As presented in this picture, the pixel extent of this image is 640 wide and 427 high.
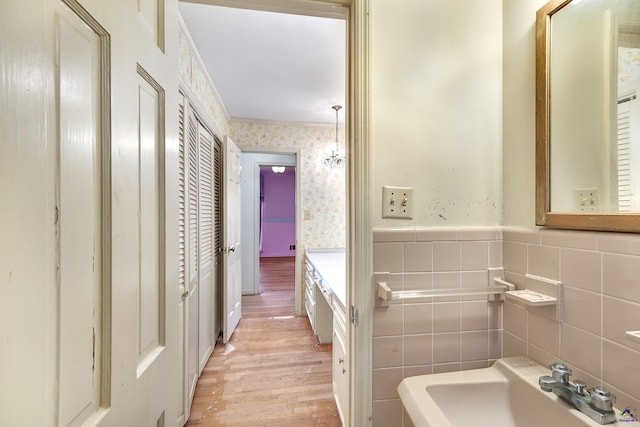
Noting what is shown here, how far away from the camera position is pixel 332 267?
98.4 inches

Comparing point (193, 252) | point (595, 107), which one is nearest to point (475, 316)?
point (595, 107)

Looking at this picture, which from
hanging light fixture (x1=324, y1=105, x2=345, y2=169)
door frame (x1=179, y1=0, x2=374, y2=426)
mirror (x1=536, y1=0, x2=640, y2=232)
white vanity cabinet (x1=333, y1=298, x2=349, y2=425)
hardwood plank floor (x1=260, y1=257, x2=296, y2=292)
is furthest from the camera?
hardwood plank floor (x1=260, y1=257, x2=296, y2=292)

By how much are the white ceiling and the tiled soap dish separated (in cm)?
156

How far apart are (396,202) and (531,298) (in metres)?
0.52

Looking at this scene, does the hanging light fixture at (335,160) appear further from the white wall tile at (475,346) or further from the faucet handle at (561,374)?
the faucet handle at (561,374)

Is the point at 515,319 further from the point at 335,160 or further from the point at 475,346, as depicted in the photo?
the point at 335,160

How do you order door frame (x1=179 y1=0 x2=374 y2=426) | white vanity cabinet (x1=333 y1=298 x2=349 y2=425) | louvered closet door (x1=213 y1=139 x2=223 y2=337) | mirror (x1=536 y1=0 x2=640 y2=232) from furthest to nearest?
louvered closet door (x1=213 y1=139 x2=223 y2=337) → white vanity cabinet (x1=333 y1=298 x2=349 y2=425) → door frame (x1=179 y1=0 x2=374 y2=426) → mirror (x1=536 y1=0 x2=640 y2=232)

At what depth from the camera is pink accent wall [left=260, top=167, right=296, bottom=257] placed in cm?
740

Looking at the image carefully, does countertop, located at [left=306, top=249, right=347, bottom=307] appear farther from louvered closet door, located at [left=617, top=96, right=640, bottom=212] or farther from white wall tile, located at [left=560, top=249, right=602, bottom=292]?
louvered closet door, located at [left=617, top=96, right=640, bottom=212]

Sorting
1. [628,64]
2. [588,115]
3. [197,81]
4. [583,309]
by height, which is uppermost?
[197,81]

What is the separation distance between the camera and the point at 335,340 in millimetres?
1683

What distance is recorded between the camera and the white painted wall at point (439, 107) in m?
0.97

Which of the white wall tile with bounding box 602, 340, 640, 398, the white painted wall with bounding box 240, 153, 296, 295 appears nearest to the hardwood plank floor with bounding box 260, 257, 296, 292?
the white painted wall with bounding box 240, 153, 296, 295

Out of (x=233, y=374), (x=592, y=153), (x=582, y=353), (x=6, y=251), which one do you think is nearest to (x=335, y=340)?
(x=233, y=374)
